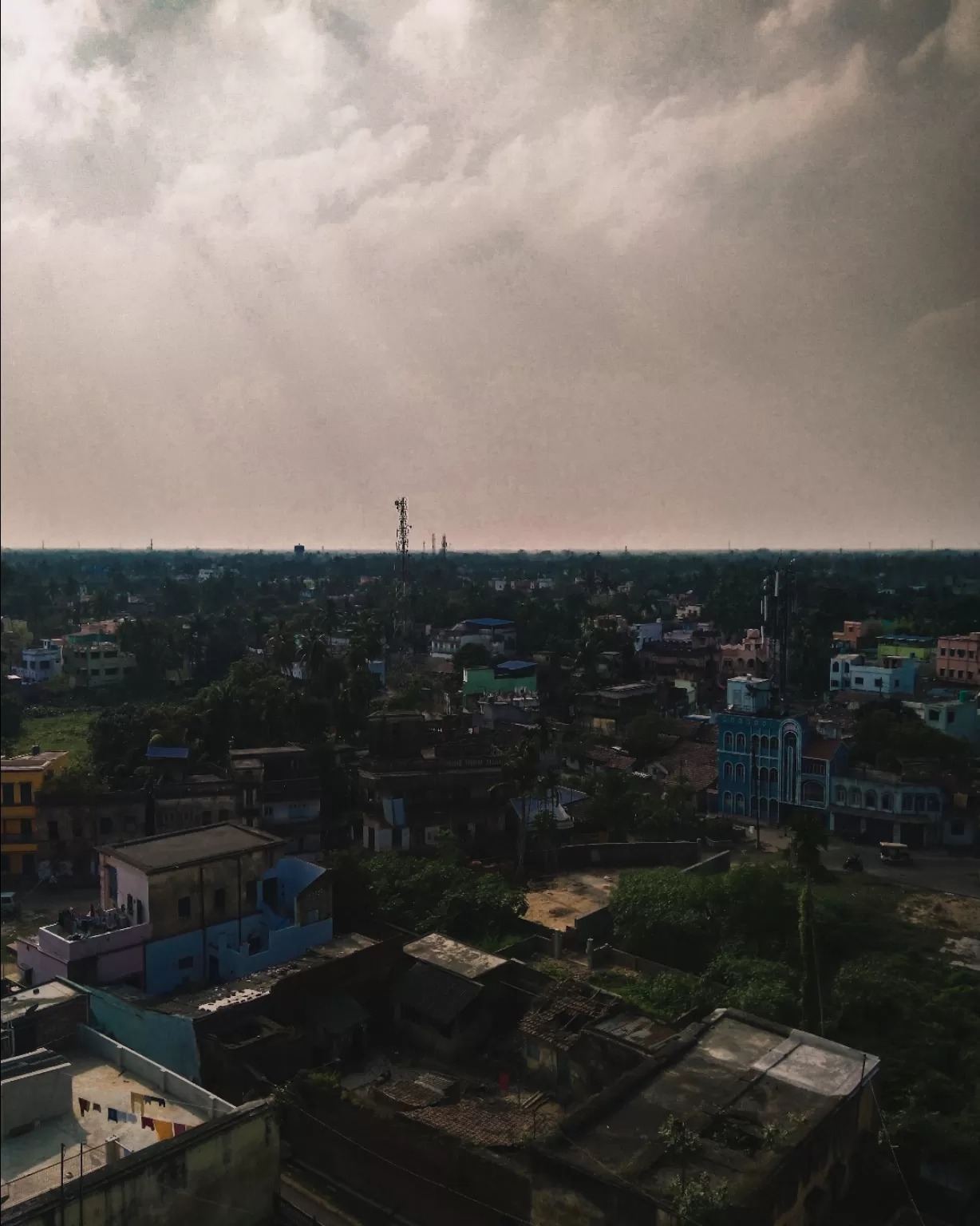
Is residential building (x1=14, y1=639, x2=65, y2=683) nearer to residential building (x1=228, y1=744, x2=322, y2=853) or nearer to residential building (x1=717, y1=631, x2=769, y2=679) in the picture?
residential building (x1=228, y1=744, x2=322, y2=853)

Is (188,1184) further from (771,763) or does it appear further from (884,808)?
(771,763)

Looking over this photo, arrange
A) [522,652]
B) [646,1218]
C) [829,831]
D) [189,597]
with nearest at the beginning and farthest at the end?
[646,1218] < [829,831] < [522,652] < [189,597]

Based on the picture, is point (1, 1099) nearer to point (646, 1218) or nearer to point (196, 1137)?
point (196, 1137)

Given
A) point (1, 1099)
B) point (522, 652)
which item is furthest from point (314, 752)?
point (522, 652)

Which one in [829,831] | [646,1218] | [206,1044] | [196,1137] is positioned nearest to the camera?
[646,1218]

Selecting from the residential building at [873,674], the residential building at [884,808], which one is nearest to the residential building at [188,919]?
the residential building at [884,808]

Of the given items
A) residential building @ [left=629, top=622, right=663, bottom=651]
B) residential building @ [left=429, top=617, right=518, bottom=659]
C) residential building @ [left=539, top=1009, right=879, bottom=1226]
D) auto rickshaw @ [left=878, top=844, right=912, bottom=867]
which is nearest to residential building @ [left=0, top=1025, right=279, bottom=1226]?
residential building @ [left=539, top=1009, right=879, bottom=1226]
